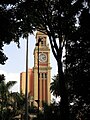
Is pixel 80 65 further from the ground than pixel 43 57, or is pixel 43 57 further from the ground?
pixel 43 57

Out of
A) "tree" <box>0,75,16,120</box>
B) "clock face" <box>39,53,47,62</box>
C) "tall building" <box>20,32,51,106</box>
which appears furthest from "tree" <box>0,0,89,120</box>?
"clock face" <box>39,53,47,62</box>

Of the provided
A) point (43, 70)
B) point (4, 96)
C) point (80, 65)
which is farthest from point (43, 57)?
point (80, 65)

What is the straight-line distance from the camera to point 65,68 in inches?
1324

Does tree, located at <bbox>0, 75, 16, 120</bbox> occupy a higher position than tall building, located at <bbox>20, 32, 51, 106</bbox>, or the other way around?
tall building, located at <bbox>20, 32, 51, 106</bbox>

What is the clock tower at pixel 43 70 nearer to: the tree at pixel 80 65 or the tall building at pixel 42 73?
the tall building at pixel 42 73

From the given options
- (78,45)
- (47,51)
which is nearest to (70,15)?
(78,45)

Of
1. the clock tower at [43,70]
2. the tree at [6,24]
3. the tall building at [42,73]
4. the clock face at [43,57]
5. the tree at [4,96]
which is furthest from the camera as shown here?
the clock face at [43,57]

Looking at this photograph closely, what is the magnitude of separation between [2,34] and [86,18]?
5.43 m

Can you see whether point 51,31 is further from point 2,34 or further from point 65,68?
point 65,68

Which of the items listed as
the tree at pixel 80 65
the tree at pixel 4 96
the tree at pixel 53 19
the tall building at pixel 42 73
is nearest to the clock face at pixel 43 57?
the tall building at pixel 42 73

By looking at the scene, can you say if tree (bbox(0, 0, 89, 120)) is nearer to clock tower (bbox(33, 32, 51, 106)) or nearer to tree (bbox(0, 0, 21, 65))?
tree (bbox(0, 0, 21, 65))

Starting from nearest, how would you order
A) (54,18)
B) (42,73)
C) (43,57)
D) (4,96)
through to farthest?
1. (54,18)
2. (4,96)
3. (42,73)
4. (43,57)

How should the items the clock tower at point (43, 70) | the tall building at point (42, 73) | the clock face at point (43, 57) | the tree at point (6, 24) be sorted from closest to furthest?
1. the tree at point (6, 24)
2. the tall building at point (42, 73)
3. the clock tower at point (43, 70)
4. the clock face at point (43, 57)

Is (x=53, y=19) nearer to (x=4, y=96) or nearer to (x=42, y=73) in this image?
(x=4, y=96)
